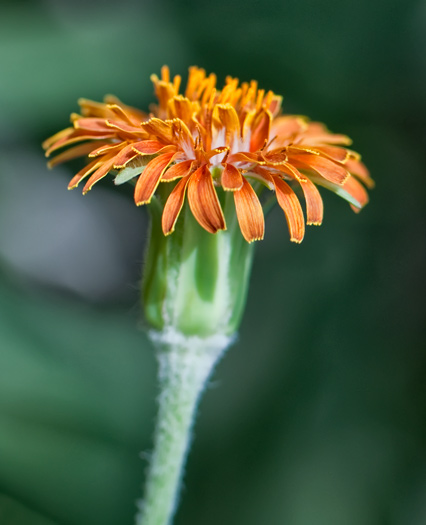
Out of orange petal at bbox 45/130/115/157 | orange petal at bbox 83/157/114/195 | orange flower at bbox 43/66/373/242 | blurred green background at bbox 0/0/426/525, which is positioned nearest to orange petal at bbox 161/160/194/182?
orange flower at bbox 43/66/373/242

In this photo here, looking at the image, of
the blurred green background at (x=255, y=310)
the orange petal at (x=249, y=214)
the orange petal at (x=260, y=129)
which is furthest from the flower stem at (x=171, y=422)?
the blurred green background at (x=255, y=310)

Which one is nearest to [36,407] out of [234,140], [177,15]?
[234,140]

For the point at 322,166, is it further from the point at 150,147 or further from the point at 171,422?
the point at 171,422

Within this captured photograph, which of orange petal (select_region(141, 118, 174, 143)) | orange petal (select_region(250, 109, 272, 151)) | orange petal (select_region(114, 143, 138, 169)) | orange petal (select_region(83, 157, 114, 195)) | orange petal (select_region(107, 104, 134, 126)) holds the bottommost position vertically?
orange petal (select_region(83, 157, 114, 195))

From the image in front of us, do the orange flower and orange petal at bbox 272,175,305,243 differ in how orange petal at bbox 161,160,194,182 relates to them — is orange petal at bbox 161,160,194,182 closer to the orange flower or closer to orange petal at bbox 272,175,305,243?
the orange flower

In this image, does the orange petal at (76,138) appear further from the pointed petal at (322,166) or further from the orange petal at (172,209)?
the pointed petal at (322,166)
